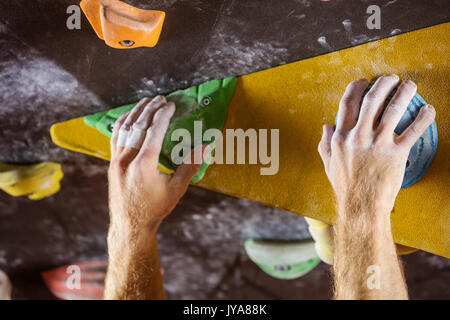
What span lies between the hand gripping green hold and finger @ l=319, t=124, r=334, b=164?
19cm

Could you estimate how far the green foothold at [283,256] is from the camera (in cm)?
94

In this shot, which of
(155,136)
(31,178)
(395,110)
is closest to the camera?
(395,110)

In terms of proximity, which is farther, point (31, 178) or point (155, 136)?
point (31, 178)

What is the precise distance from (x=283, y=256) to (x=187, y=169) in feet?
1.11

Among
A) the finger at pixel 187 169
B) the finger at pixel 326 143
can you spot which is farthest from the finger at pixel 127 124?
the finger at pixel 326 143

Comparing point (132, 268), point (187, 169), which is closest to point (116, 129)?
point (187, 169)

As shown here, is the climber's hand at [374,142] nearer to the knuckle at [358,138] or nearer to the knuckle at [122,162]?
the knuckle at [358,138]

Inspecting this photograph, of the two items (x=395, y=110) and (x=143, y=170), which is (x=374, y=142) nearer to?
(x=395, y=110)

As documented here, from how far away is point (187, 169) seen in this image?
0.78 meters

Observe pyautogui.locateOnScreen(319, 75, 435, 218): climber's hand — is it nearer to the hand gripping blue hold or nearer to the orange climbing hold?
the hand gripping blue hold

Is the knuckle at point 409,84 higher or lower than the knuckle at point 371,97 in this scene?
higher

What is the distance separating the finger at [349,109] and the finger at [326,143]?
0.09 ft
